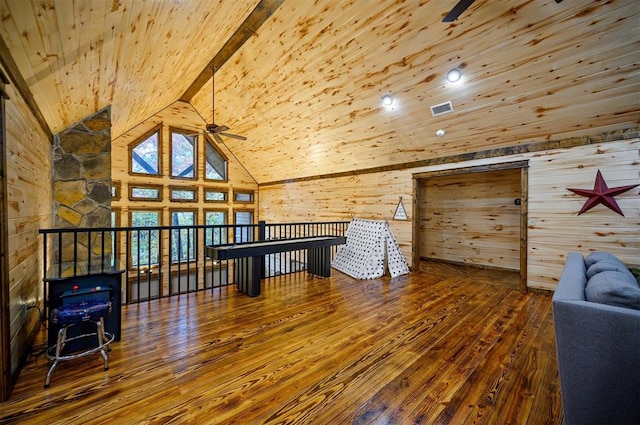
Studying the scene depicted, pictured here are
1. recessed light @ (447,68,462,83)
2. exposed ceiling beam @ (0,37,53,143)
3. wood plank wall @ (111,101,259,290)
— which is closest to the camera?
exposed ceiling beam @ (0,37,53,143)

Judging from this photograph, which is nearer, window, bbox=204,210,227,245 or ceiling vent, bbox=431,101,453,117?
ceiling vent, bbox=431,101,453,117

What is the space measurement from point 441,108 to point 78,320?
5.02m

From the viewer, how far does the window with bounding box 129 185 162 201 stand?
24.2ft

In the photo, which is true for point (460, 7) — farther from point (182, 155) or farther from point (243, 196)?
point (243, 196)

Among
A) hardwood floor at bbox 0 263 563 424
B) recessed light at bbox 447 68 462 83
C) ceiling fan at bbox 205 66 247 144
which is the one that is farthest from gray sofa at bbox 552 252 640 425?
ceiling fan at bbox 205 66 247 144

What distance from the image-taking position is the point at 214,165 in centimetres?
887

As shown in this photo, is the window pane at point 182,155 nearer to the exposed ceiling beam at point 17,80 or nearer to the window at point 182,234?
the window at point 182,234

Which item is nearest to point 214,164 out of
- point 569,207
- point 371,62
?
point 371,62

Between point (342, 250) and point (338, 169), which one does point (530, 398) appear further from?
point (338, 169)

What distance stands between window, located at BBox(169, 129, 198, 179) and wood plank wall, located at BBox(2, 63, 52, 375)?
5.09m

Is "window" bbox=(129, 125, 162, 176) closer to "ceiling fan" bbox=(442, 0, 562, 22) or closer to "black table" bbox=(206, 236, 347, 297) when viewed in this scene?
"black table" bbox=(206, 236, 347, 297)

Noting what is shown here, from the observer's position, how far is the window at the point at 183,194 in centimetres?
801

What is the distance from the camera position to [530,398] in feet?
5.90

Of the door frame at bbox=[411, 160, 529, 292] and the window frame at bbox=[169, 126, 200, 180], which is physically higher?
the window frame at bbox=[169, 126, 200, 180]
